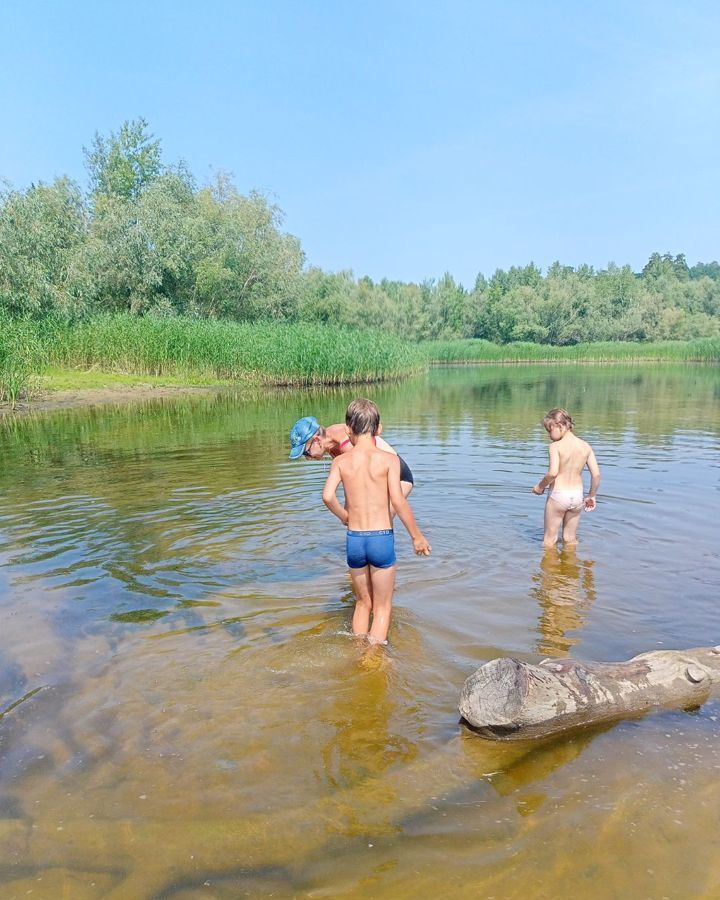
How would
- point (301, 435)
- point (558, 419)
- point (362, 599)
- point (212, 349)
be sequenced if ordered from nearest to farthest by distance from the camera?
point (362, 599)
point (301, 435)
point (558, 419)
point (212, 349)

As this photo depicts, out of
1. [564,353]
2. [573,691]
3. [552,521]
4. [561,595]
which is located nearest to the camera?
[573,691]

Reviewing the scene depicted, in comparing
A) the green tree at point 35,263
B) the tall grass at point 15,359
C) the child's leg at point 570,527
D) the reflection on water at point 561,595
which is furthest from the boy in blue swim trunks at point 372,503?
the green tree at point 35,263

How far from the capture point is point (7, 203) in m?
32.9

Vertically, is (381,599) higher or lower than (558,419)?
lower

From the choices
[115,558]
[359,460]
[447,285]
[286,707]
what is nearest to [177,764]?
[286,707]

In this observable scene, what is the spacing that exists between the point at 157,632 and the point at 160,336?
29519 mm

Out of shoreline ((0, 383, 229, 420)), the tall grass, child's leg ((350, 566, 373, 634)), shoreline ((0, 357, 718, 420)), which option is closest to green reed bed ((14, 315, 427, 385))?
shoreline ((0, 357, 718, 420))

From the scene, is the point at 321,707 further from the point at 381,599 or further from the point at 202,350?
the point at 202,350

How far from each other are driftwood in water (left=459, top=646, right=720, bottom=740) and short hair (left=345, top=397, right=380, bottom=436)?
1965 millimetres

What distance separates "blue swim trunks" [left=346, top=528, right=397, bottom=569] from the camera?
5.34m

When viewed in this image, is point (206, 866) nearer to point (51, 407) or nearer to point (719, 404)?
point (51, 407)

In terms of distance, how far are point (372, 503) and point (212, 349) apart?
100 feet

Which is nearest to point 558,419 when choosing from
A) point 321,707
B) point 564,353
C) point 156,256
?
point 321,707

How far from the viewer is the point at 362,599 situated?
225 inches
